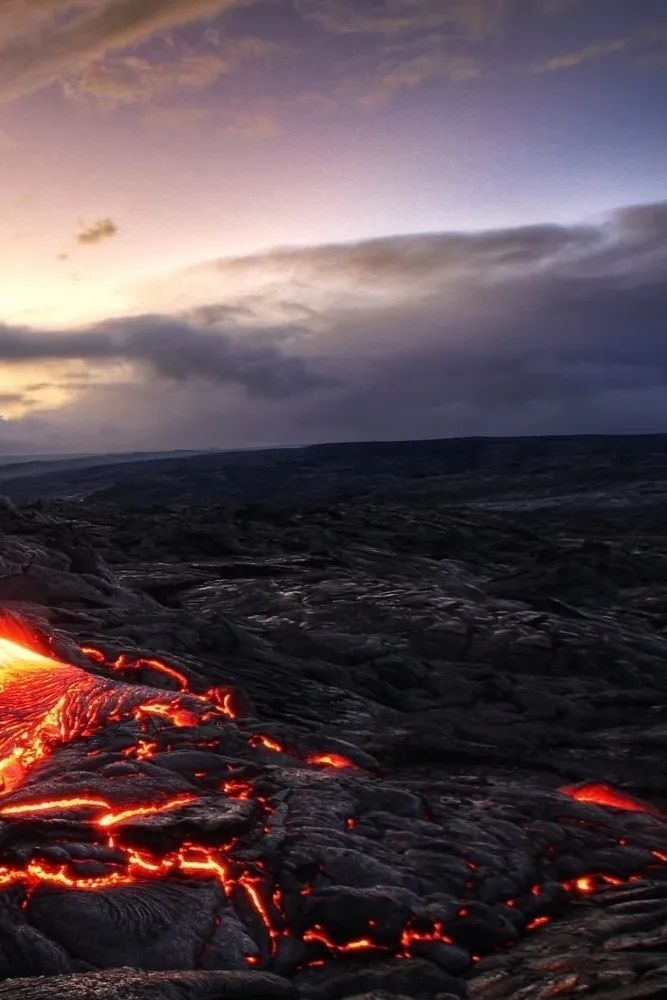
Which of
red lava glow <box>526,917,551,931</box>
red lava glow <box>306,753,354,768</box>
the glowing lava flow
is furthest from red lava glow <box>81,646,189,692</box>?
red lava glow <box>526,917,551,931</box>

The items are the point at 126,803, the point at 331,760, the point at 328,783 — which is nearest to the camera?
the point at 126,803

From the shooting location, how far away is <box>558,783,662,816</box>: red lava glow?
9.13 m

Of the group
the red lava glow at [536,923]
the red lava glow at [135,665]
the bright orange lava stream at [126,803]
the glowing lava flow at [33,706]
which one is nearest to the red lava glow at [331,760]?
the bright orange lava stream at [126,803]

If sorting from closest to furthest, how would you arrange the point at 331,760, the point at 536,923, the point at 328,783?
the point at 536,923
the point at 328,783
the point at 331,760

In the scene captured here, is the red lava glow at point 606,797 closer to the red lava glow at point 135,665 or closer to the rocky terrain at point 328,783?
the rocky terrain at point 328,783

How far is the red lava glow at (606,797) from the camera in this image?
30.0 feet

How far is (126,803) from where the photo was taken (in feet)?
23.2

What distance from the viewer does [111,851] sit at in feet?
20.3

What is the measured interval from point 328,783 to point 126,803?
196 cm

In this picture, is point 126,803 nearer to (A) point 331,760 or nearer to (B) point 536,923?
(A) point 331,760

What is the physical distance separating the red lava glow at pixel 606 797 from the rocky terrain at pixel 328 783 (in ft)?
0.08

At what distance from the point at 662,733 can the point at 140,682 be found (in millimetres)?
7219

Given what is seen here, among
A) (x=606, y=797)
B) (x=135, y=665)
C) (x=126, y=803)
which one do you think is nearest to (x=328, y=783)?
(x=126, y=803)

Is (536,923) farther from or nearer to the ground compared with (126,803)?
nearer to the ground
